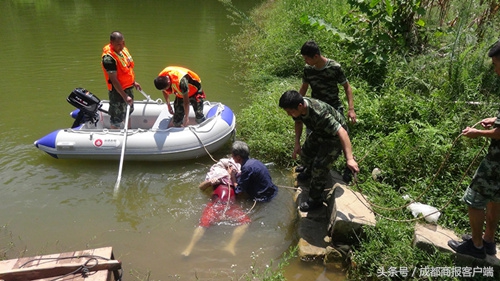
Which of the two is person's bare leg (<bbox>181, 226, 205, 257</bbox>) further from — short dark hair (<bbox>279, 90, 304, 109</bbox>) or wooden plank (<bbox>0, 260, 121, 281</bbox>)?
short dark hair (<bbox>279, 90, 304, 109</bbox>)

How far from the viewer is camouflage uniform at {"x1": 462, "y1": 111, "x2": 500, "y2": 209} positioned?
2.47 metres

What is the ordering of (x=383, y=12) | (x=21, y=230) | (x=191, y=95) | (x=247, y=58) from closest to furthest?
(x=21, y=230) → (x=191, y=95) → (x=383, y=12) → (x=247, y=58)

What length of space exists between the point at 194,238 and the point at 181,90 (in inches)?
78.4

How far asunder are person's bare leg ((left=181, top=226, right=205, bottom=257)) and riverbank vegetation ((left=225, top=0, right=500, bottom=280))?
152 cm

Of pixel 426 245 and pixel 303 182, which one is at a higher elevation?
pixel 426 245

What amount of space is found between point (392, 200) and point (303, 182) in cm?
101

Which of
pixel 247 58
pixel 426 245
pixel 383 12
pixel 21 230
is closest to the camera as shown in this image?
pixel 426 245

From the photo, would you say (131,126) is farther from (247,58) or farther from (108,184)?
(247,58)

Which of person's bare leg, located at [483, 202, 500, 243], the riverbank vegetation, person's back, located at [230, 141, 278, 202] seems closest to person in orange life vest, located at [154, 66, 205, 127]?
the riverbank vegetation

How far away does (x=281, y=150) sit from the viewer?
Result: 4.78 m

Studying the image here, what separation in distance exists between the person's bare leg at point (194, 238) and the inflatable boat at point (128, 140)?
1.38 metres

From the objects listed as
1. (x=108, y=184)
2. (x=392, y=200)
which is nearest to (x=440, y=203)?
(x=392, y=200)

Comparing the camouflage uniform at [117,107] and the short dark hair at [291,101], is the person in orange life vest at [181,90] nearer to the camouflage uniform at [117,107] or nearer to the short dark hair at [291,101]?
the camouflage uniform at [117,107]

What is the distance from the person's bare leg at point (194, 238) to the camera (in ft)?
11.6
